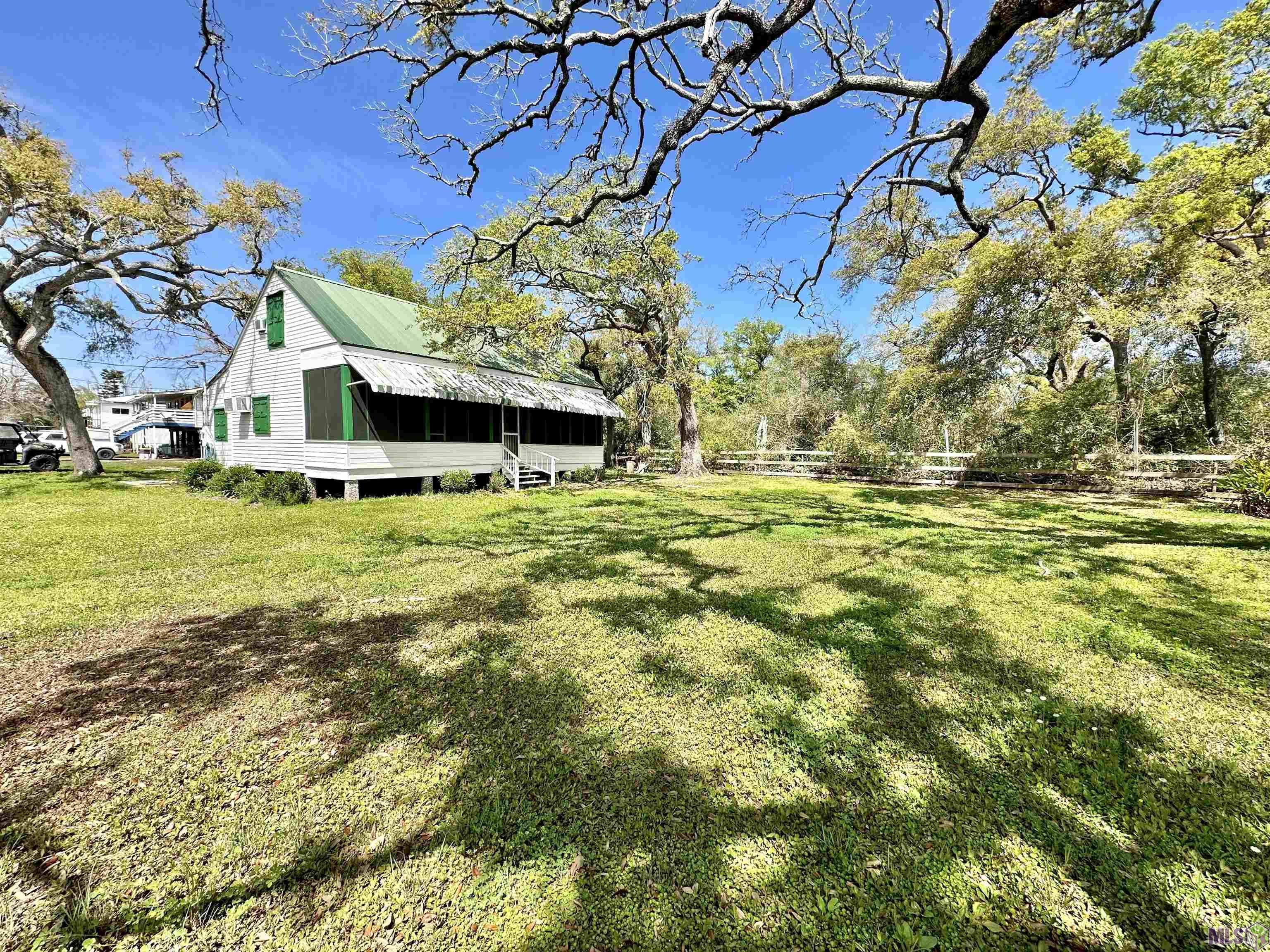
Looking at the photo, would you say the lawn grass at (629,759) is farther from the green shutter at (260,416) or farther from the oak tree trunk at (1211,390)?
the oak tree trunk at (1211,390)

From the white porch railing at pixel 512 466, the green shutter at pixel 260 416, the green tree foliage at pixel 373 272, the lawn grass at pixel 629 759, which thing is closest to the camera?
the lawn grass at pixel 629 759

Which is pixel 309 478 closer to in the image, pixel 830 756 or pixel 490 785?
pixel 490 785

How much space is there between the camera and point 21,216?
42.1 feet

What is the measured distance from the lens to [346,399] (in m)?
10.8

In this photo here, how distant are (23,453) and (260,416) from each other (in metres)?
13.6

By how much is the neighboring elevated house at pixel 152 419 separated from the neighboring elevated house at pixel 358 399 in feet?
64.3

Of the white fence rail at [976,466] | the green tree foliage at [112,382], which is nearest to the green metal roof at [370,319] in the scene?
the white fence rail at [976,466]

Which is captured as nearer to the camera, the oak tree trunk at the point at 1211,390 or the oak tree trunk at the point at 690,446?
the oak tree trunk at the point at 1211,390

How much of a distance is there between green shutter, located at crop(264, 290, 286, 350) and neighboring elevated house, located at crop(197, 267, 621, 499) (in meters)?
0.04

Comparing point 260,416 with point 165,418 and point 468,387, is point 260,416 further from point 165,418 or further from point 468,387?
point 165,418

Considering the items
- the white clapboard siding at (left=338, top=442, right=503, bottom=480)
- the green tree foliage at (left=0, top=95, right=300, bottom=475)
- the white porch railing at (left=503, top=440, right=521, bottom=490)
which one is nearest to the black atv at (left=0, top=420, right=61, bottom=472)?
the green tree foliage at (left=0, top=95, right=300, bottom=475)

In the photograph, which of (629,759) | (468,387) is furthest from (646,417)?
(629,759)

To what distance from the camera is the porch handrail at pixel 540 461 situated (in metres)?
15.6

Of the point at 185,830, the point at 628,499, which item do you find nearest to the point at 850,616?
the point at 185,830
